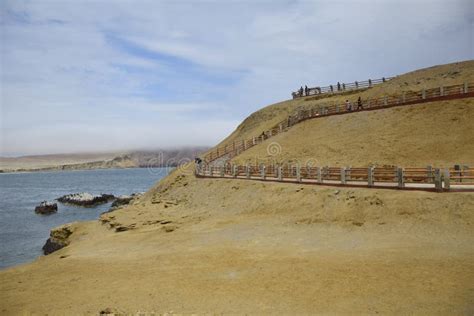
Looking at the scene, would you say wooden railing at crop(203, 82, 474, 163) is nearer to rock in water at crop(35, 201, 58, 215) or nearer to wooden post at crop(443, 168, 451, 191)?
wooden post at crop(443, 168, 451, 191)

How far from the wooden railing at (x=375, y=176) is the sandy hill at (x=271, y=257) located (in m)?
1.03

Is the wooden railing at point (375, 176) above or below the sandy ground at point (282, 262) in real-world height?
above

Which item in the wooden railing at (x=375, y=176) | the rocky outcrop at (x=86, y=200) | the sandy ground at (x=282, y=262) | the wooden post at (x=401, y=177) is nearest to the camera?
the sandy ground at (x=282, y=262)

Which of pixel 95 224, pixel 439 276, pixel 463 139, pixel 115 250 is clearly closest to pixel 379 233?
pixel 439 276

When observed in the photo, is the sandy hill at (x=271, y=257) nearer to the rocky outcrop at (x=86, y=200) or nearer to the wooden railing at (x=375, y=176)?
the wooden railing at (x=375, y=176)

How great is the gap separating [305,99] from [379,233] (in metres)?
48.0

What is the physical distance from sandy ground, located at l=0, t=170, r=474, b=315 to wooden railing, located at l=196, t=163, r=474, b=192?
99 centimetres

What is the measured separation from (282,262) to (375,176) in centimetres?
999

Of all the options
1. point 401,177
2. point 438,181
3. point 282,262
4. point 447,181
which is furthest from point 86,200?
point 447,181

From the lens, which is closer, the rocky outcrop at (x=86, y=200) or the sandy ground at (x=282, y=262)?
the sandy ground at (x=282, y=262)

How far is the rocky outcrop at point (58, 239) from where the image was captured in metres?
27.7

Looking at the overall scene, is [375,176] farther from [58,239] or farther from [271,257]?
[58,239]

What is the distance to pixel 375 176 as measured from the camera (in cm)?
2211

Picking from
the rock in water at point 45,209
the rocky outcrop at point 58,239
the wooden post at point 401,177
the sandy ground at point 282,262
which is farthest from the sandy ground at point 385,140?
the rock in water at point 45,209
